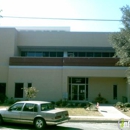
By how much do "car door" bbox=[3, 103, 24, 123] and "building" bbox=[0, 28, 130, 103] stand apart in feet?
47.9

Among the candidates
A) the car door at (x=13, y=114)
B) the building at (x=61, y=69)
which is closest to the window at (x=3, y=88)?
the building at (x=61, y=69)

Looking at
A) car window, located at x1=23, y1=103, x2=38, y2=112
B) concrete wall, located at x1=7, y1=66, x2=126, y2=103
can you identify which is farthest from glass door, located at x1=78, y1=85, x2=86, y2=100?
car window, located at x1=23, y1=103, x2=38, y2=112

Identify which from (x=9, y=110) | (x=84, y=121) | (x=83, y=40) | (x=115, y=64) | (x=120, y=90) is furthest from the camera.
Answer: (x=83, y=40)

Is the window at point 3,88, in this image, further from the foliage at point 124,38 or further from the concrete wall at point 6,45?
the foliage at point 124,38

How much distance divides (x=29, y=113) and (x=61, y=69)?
15.7m

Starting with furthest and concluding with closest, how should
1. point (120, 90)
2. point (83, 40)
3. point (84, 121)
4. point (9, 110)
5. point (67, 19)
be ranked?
point (83, 40), point (120, 90), point (67, 19), point (84, 121), point (9, 110)

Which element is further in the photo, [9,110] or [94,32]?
[94,32]

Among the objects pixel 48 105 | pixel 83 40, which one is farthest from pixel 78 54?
pixel 48 105

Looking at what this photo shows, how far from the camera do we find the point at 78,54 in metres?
33.0

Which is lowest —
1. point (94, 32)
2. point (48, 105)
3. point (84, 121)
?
point (84, 121)

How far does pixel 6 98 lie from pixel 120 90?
1393cm

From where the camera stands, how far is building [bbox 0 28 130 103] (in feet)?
89.4

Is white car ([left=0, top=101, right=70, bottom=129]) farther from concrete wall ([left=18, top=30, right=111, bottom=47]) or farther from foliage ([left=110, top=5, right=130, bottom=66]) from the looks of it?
concrete wall ([left=18, top=30, right=111, bottom=47])

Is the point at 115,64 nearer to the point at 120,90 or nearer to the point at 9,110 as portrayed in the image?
the point at 120,90
